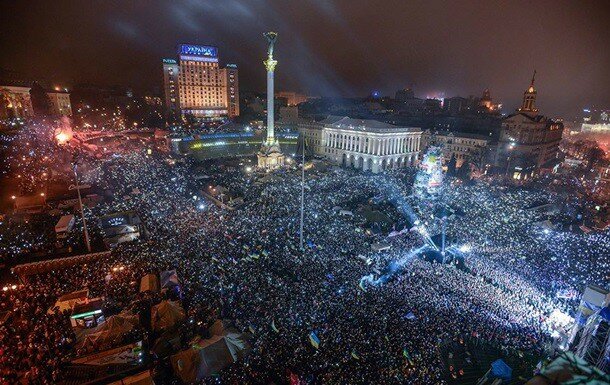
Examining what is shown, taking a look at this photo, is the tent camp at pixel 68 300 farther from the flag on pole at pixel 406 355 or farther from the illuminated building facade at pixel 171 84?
the illuminated building facade at pixel 171 84

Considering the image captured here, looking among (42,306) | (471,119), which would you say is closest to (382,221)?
(42,306)

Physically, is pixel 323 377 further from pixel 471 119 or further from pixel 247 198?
pixel 471 119

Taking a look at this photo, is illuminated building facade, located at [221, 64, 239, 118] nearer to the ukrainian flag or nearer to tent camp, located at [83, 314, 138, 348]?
tent camp, located at [83, 314, 138, 348]

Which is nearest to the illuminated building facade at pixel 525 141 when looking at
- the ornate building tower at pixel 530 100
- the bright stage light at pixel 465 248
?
the ornate building tower at pixel 530 100

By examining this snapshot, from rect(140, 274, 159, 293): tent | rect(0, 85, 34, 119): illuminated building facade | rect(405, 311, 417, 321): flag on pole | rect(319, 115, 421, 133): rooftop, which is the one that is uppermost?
rect(0, 85, 34, 119): illuminated building facade

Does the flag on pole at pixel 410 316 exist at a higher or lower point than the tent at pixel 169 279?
lower

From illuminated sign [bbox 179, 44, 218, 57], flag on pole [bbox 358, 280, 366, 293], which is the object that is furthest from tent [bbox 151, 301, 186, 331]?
illuminated sign [bbox 179, 44, 218, 57]

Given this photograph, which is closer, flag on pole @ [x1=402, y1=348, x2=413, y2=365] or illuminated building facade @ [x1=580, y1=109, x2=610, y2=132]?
flag on pole @ [x1=402, y1=348, x2=413, y2=365]
